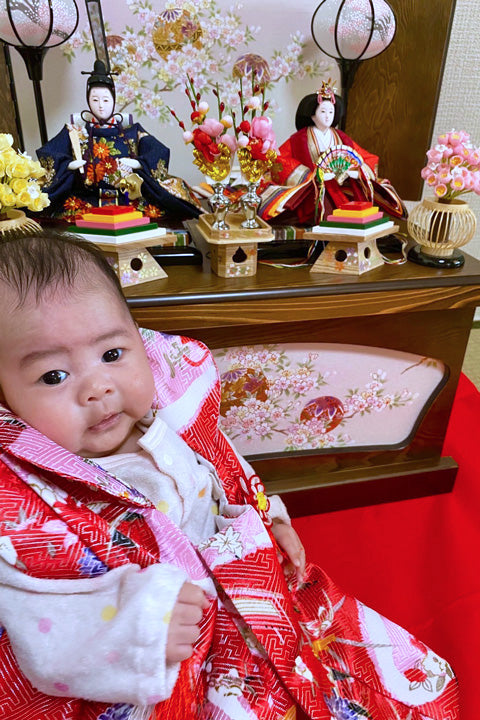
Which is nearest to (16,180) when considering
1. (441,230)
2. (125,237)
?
(125,237)

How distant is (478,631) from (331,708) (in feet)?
1.60

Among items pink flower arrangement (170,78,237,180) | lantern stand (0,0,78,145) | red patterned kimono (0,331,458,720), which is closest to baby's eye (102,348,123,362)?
red patterned kimono (0,331,458,720)

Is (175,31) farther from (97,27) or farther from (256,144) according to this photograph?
(256,144)

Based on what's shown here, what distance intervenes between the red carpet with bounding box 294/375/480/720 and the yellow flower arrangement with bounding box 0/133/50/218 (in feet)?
3.08

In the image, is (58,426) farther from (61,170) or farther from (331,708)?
(61,170)

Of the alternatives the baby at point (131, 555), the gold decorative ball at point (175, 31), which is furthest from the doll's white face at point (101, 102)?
the baby at point (131, 555)

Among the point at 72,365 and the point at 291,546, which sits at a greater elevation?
the point at 72,365

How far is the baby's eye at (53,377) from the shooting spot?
0.61 metres

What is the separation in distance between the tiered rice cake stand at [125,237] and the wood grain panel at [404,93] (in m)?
0.86

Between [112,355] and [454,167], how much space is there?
789 millimetres

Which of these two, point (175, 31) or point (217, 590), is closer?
point (217, 590)

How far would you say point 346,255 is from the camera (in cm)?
103

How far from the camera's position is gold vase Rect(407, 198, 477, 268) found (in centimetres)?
103

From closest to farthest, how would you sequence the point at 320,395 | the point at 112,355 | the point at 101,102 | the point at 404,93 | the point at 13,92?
the point at 112,355
the point at 101,102
the point at 320,395
the point at 13,92
the point at 404,93
